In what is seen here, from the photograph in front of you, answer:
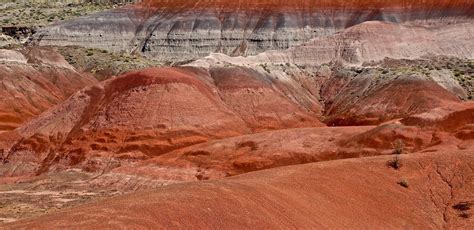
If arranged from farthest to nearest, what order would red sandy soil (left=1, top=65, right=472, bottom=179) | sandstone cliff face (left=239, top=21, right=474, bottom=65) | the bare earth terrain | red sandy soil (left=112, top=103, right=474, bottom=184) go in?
sandstone cliff face (left=239, top=21, right=474, bottom=65) < red sandy soil (left=1, top=65, right=472, bottom=179) < red sandy soil (left=112, top=103, right=474, bottom=184) < the bare earth terrain

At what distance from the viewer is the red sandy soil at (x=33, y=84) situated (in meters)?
93.5

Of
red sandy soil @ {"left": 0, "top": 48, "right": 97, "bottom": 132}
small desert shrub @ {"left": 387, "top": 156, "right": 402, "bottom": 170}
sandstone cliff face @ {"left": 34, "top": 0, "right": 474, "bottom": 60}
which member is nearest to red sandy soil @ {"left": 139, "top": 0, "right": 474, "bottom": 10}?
sandstone cliff face @ {"left": 34, "top": 0, "right": 474, "bottom": 60}

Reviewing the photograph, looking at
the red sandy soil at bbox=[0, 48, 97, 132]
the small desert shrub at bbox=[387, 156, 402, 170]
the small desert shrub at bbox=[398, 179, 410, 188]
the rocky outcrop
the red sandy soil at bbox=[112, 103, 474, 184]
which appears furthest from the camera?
the red sandy soil at bbox=[0, 48, 97, 132]

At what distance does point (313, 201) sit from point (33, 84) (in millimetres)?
85280

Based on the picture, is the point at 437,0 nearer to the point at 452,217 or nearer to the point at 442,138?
the point at 442,138

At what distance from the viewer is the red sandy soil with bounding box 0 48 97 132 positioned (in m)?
93.5

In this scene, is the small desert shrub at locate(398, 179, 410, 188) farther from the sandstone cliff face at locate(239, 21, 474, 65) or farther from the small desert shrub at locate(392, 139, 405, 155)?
the sandstone cliff face at locate(239, 21, 474, 65)

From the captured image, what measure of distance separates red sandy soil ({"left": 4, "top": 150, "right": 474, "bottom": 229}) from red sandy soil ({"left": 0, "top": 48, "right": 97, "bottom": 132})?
66.7m

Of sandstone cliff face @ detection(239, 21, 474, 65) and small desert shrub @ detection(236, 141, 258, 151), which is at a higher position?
sandstone cliff face @ detection(239, 21, 474, 65)

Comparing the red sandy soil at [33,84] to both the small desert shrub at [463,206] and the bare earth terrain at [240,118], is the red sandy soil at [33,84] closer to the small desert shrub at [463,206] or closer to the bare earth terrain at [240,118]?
the bare earth terrain at [240,118]

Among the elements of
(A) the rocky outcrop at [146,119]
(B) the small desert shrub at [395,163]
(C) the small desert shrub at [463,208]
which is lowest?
(A) the rocky outcrop at [146,119]

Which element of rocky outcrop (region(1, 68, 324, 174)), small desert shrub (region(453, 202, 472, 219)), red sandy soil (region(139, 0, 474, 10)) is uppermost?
red sandy soil (region(139, 0, 474, 10))

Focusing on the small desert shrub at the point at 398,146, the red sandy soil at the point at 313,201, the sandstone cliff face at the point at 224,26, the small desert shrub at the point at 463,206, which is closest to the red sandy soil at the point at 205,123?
the small desert shrub at the point at 398,146

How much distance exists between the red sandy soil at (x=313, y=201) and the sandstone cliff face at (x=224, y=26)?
3815 inches
